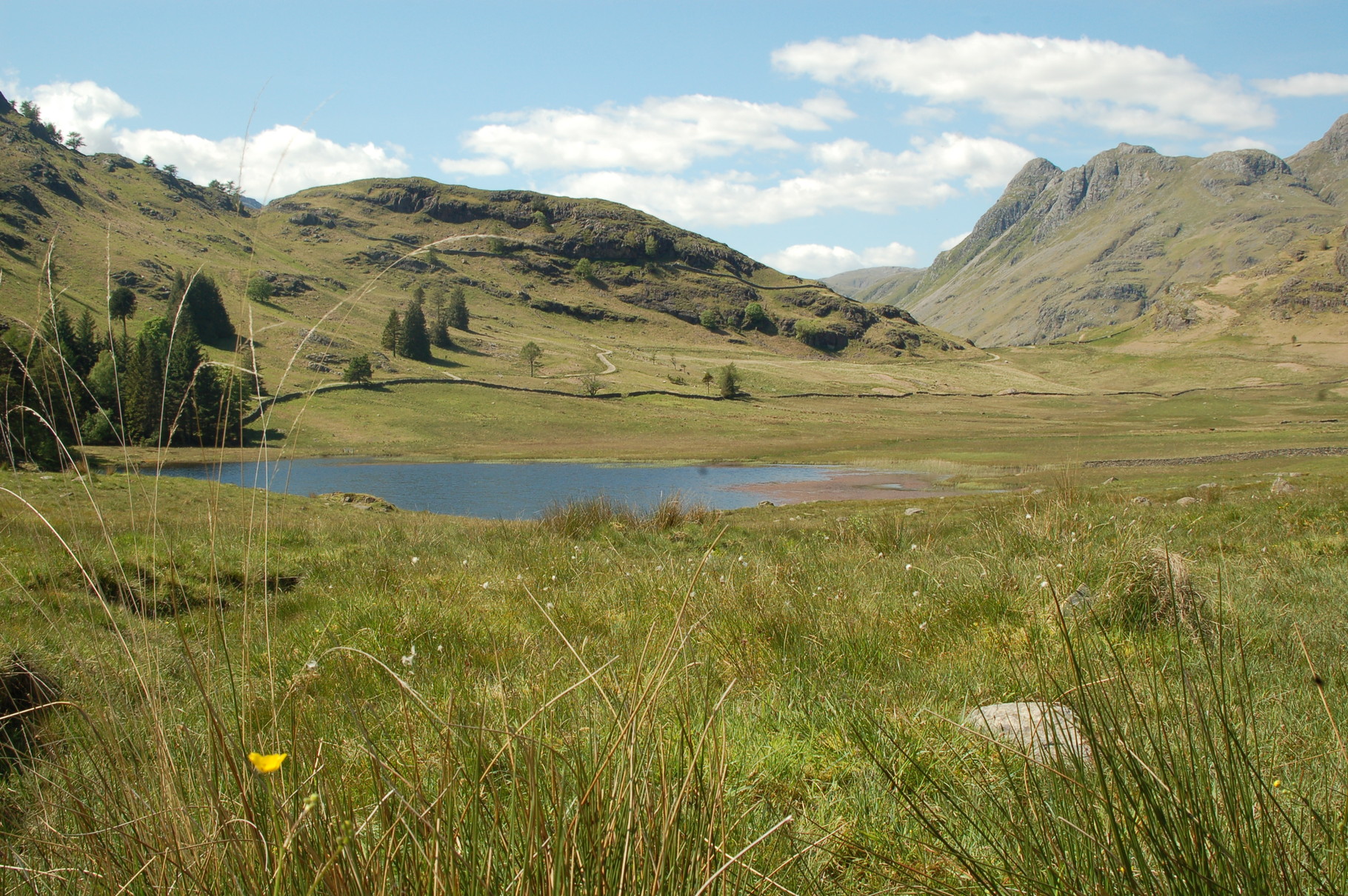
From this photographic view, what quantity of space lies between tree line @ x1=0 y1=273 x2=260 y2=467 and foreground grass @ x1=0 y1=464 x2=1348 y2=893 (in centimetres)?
32

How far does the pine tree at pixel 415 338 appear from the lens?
109 meters

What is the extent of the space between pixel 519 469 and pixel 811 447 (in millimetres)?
26552

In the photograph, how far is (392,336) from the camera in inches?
4274

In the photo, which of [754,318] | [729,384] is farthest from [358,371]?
[754,318]

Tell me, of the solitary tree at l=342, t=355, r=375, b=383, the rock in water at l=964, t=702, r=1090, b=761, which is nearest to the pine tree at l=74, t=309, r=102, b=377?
the solitary tree at l=342, t=355, r=375, b=383

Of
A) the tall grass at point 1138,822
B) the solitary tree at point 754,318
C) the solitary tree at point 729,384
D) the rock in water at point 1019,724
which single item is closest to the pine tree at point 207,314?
the solitary tree at point 729,384

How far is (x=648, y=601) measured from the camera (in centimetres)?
553

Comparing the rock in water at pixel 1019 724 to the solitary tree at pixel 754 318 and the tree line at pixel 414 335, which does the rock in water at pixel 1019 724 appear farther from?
the solitary tree at pixel 754 318

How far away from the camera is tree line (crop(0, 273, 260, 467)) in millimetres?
2379

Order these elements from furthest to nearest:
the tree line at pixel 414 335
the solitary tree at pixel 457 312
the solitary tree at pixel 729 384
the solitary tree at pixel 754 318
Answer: the solitary tree at pixel 754 318, the solitary tree at pixel 457 312, the tree line at pixel 414 335, the solitary tree at pixel 729 384

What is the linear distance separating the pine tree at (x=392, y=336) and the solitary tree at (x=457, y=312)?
22446mm

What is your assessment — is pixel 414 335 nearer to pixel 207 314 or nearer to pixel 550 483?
pixel 207 314

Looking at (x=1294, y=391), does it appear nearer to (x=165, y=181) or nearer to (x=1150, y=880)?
(x=1150, y=880)

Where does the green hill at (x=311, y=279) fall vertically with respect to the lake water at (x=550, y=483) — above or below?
above
